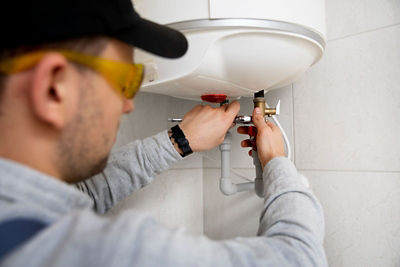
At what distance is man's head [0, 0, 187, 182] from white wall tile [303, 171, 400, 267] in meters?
0.70

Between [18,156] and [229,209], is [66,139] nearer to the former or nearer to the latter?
[18,156]

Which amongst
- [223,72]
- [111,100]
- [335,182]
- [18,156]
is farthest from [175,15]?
[335,182]

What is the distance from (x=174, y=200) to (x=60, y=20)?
2.95 feet

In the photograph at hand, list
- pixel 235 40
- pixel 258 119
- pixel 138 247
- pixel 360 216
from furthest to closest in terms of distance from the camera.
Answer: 1. pixel 360 216
2. pixel 258 119
3. pixel 235 40
4. pixel 138 247

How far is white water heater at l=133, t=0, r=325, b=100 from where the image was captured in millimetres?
625

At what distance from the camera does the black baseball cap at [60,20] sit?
→ 0.38 metres

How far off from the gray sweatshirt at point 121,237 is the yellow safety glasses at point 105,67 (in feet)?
0.40

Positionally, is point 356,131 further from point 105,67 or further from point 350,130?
point 105,67

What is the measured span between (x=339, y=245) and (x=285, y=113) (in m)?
0.43

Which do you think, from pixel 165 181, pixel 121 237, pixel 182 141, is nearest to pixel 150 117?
pixel 165 181

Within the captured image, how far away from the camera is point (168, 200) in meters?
1.17

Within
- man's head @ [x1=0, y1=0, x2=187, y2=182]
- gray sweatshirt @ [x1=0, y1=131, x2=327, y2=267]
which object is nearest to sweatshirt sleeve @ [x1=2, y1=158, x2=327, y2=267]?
gray sweatshirt @ [x1=0, y1=131, x2=327, y2=267]

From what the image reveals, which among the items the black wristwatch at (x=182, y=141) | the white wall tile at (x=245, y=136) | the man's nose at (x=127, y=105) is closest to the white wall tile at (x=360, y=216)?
the white wall tile at (x=245, y=136)

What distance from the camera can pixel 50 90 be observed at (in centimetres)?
41
